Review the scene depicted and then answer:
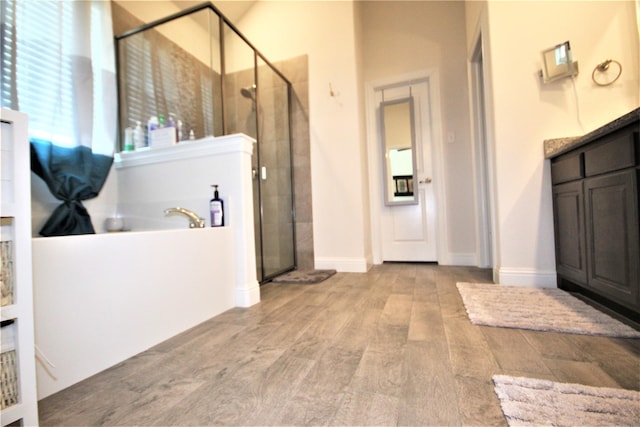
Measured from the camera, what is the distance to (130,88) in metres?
2.12

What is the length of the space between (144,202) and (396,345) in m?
1.79

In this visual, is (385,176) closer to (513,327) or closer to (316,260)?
(316,260)

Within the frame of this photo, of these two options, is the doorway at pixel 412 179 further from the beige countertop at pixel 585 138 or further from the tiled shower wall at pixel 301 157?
the beige countertop at pixel 585 138

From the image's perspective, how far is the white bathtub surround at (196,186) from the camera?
66.6 inches

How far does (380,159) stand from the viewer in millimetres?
3102

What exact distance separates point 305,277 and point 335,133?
1.35m

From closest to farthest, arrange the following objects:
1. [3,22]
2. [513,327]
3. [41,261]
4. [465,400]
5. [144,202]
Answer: [465,400] < [41,261] < [513,327] < [3,22] < [144,202]

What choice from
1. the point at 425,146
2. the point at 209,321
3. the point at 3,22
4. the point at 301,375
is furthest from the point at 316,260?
the point at 3,22

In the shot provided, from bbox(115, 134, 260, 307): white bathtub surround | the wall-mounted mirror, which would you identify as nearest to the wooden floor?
bbox(115, 134, 260, 307): white bathtub surround

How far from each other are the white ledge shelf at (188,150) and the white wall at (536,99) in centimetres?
165

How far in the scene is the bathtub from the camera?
2.96 ft

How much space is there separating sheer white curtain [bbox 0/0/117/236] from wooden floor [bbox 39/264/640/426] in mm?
1190

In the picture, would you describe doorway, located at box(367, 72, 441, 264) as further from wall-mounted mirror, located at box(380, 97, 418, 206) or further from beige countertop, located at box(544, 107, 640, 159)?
beige countertop, located at box(544, 107, 640, 159)

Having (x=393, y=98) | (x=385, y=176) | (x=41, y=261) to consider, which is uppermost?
(x=393, y=98)
